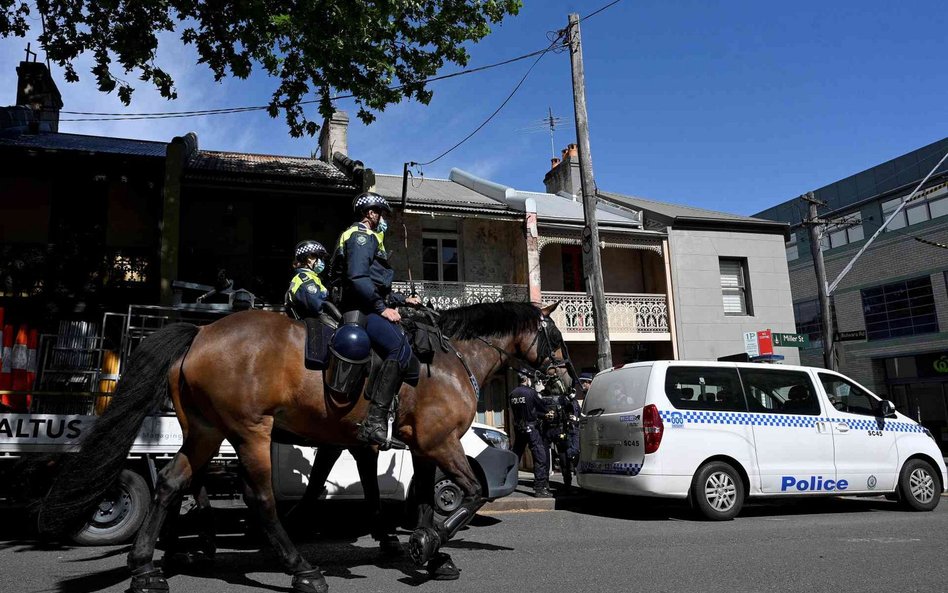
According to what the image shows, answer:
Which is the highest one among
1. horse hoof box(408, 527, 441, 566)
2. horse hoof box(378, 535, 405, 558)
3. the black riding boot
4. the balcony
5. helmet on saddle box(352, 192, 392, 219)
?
the balcony

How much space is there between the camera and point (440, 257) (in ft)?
63.4

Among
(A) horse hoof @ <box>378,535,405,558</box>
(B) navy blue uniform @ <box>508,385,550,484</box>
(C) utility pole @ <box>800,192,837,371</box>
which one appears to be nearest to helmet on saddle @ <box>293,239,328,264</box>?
(A) horse hoof @ <box>378,535,405,558</box>

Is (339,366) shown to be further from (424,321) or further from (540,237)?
(540,237)

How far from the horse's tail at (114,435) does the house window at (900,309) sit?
98.6ft

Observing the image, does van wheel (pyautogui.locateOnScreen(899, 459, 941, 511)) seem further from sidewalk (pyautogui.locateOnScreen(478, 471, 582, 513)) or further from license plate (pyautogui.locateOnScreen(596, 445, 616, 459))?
sidewalk (pyautogui.locateOnScreen(478, 471, 582, 513))

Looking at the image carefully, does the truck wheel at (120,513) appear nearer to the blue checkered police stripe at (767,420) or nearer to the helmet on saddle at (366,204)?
the helmet on saddle at (366,204)

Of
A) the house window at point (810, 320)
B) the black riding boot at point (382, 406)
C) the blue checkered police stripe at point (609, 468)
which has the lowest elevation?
the blue checkered police stripe at point (609, 468)

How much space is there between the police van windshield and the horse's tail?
18.6ft

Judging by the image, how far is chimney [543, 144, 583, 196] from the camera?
2400cm

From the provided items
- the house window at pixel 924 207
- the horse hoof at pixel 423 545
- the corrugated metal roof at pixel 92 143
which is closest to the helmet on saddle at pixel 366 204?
the horse hoof at pixel 423 545

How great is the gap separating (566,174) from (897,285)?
1597cm

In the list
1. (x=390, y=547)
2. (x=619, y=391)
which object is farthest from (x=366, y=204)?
(x=619, y=391)

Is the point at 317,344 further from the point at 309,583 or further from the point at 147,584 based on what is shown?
the point at 147,584

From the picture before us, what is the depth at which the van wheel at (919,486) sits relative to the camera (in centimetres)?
931
